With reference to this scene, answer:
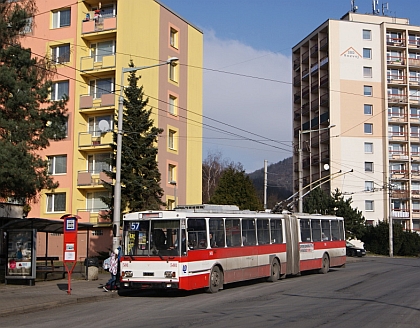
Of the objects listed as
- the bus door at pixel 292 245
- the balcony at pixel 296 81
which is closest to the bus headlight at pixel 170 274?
the bus door at pixel 292 245

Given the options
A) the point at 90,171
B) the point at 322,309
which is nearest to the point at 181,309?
the point at 322,309

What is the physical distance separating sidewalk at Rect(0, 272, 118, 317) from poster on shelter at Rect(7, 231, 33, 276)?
58 cm

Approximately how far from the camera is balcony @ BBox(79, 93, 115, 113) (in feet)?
139

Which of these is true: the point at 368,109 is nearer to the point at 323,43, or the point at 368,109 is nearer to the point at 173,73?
the point at 323,43

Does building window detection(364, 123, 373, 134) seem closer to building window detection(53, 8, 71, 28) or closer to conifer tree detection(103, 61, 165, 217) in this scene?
building window detection(53, 8, 71, 28)

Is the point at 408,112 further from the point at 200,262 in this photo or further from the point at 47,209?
the point at 200,262

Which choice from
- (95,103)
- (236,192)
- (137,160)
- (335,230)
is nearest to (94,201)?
(95,103)

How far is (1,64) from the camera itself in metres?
22.1

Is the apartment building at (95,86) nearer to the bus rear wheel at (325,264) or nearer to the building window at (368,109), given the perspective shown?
the bus rear wheel at (325,264)

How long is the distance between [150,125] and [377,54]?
47827 mm

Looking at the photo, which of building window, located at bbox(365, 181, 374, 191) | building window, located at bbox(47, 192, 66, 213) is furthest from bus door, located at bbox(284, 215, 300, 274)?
building window, located at bbox(365, 181, 374, 191)

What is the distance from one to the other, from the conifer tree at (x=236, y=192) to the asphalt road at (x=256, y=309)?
77.8 ft

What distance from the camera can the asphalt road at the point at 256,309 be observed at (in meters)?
13.2

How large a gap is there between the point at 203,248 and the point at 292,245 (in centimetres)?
765
